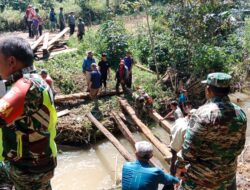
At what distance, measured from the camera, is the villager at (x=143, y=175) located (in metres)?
4.28

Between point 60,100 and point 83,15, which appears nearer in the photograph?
point 60,100

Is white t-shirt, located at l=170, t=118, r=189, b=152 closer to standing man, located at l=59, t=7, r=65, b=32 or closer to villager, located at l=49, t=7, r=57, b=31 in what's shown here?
standing man, located at l=59, t=7, r=65, b=32

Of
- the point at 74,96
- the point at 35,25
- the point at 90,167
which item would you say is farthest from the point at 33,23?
the point at 90,167

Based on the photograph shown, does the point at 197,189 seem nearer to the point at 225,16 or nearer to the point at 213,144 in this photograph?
the point at 213,144

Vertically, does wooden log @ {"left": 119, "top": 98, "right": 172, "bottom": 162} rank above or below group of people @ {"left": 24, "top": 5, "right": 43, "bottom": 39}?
below

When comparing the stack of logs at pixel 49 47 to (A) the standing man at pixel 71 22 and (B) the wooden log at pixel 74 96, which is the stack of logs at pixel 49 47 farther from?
(B) the wooden log at pixel 74 96

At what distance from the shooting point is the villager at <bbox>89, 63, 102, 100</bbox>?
11852 mm

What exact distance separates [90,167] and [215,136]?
7595 millimetres

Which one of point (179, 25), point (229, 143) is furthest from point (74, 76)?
→ point (229, 143)

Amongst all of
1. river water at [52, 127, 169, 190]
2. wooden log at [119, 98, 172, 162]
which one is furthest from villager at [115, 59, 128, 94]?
river water at [52, 127, 169, 190]

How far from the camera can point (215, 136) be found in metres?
3.38

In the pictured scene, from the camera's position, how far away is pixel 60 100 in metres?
12.4

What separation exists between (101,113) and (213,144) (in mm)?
8775

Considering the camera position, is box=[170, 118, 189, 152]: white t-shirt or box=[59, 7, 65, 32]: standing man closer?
box=[170, 118, 189, 152]: white t-shirt
